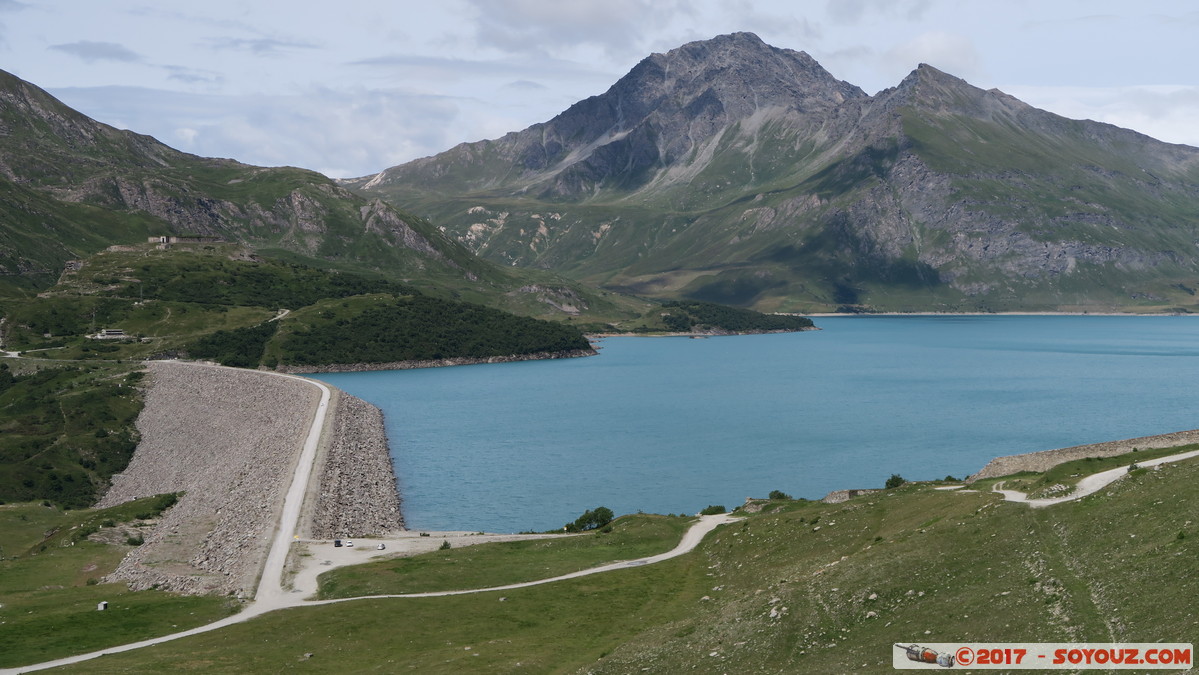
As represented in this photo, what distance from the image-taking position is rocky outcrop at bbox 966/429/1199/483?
78000 mm

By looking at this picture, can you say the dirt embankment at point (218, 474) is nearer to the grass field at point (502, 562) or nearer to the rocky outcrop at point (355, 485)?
the rocky outcrop at point (355, 485)

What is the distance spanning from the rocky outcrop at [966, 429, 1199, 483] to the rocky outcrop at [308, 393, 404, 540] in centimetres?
5895

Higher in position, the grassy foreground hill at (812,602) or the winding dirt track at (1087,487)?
the winding dirt track at (1087,487)

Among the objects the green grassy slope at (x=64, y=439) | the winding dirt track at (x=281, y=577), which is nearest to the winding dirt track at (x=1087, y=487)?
the winding dirt track at (x=281, y=577)

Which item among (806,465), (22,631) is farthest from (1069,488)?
(806,465)

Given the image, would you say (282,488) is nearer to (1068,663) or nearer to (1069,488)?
(1069,488)

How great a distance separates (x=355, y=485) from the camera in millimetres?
120688

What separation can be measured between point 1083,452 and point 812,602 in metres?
44.4

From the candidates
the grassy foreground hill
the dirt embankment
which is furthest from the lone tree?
the dirt embankment

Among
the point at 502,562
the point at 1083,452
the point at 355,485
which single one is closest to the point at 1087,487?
the point at 1083,452

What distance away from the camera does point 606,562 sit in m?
74.1

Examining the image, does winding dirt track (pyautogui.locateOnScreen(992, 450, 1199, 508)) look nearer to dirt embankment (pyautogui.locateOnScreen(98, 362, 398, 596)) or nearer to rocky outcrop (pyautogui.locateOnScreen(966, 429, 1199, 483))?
rocky outcrop (pyautogui.locateOnScreen(966, 429, 1199, 483))

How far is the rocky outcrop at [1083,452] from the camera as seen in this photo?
3071 inches

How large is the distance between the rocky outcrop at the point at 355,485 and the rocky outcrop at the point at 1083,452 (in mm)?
58953
